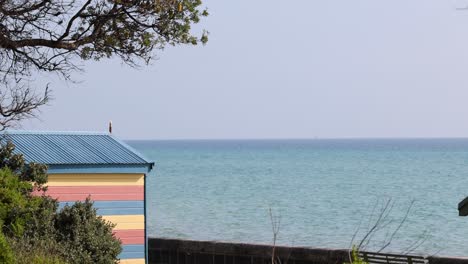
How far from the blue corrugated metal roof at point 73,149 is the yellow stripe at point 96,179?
218 mm

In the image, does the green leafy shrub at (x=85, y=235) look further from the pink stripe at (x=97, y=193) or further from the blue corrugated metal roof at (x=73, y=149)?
the blue corrugated metal roof at (x=73, y=149)

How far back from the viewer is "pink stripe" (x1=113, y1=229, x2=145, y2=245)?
57.3 feet

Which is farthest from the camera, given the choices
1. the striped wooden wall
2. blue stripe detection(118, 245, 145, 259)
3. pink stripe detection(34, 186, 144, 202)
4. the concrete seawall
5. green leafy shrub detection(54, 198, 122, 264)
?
the concrete seawall

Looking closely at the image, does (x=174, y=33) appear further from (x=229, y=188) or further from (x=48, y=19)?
(x=229, y=188)

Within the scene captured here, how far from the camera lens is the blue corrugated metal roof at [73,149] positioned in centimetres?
1711

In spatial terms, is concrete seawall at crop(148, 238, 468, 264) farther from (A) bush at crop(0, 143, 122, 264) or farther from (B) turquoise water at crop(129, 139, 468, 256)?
(A) bush at crop(0, 143, 122, 264)

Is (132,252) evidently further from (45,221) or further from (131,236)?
(45,221)

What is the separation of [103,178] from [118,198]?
42 centimetres

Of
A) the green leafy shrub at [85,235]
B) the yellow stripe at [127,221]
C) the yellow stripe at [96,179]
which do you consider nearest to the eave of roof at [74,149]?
the yellow stripe at [96,179]

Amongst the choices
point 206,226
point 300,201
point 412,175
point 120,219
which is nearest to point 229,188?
point 300,201

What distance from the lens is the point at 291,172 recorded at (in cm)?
10294

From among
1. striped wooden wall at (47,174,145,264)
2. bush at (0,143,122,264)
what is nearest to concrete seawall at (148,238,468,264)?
striped wooden wall at (47,174,145,264)

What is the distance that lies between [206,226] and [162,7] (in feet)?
117

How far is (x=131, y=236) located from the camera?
57.6 feet
